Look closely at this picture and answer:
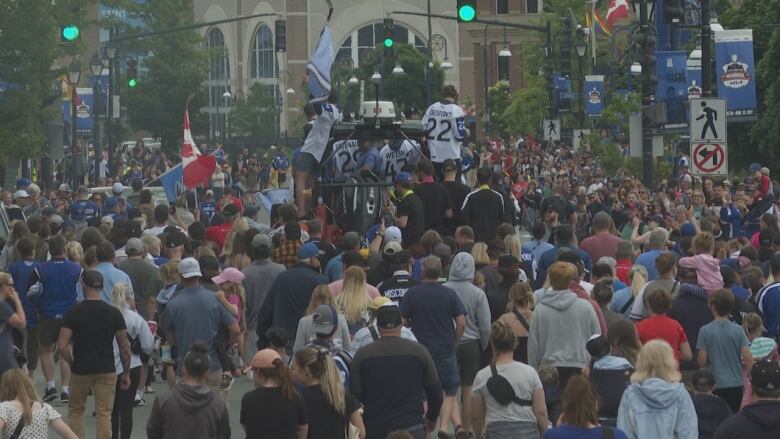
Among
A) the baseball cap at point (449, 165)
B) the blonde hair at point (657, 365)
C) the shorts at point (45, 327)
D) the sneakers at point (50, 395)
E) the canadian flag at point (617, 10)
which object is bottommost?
the sneakers at point (50, 395)

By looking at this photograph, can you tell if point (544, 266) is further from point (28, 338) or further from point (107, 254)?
point (28, 338)

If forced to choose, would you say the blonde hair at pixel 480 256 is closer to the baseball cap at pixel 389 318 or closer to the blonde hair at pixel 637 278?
the blonde hair at pixel 637 278

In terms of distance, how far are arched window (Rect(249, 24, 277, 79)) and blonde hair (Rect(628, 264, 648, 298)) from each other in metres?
120

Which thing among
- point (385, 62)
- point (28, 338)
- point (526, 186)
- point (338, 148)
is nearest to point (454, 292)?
point (28, 338)

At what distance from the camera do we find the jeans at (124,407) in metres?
15.0

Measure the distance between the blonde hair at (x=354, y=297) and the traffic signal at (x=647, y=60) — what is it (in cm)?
1602

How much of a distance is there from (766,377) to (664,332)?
279 centimetres

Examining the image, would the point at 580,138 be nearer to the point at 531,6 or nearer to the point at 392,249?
the point at 392,249

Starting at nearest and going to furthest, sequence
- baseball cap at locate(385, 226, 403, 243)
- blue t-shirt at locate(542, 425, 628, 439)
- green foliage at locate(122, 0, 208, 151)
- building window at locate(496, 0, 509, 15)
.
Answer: blue t-shirt at locate(542, 425, 628, 439) → baseball cap at locate(385, 226, 403, 243) → green foliage at locate(122, 0, 208, 151) → building window at locate(496, 0, 509, 15)

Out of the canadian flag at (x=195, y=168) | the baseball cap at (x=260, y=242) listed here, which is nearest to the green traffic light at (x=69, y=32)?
the canadian flag at (x=195, y=168)

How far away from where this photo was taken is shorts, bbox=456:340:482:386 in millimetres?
15141

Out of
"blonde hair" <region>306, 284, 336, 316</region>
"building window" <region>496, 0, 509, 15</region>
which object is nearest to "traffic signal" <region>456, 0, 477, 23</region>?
"blonde hair" <region>306, 284, 336, 316</region>

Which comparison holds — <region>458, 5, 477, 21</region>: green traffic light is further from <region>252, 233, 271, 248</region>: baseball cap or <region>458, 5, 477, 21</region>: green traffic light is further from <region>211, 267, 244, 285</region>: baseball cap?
<region>211, 267, 244, 285</region>: baseball cap

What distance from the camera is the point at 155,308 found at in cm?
1794
